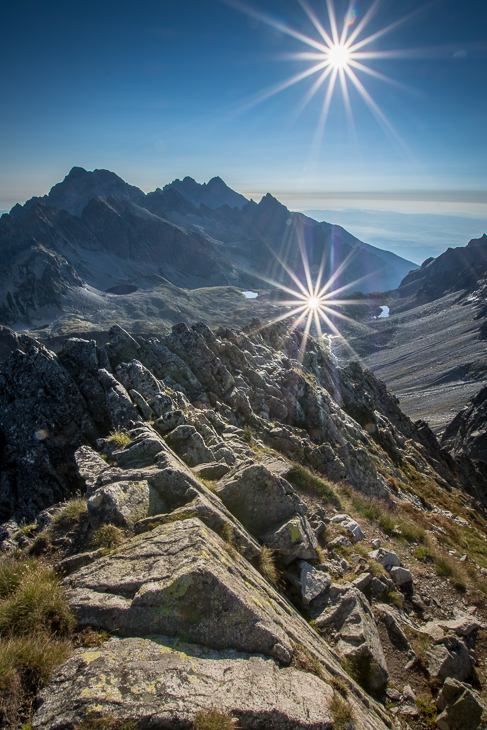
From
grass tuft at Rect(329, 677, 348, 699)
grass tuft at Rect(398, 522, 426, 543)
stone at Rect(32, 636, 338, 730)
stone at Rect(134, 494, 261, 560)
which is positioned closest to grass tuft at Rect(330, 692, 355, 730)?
stone at Rect(32, 636, 338, 730)

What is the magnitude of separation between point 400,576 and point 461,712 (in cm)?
518

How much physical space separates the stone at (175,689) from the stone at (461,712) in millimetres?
4788

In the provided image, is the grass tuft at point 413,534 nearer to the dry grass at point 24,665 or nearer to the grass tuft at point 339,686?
the grass tuft at point 339,686

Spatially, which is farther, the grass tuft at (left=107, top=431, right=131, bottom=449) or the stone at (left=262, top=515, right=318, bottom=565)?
the grass tuft at (left=107, top=431, right=131, bottom=449)

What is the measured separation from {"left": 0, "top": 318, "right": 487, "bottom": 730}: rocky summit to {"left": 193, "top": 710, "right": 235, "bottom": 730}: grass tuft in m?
0.02

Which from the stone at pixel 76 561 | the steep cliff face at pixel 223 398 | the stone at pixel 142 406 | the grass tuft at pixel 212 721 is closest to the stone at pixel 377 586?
the grass tuft at pixel 212 721

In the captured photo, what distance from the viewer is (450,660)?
34.8ft

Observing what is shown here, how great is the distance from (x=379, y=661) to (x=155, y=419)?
11.7 metres

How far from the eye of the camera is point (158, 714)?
521cm

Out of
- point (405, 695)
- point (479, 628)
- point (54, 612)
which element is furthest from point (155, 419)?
point (479, 628)

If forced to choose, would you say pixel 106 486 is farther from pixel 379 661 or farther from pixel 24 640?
pixel 379 661

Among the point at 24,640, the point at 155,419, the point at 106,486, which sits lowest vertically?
the point at 24,640

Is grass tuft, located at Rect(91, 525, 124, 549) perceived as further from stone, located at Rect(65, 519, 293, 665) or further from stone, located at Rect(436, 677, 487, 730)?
stone, located at Rect(436, 677, 487, 730)

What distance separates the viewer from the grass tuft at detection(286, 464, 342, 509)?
18750mm
